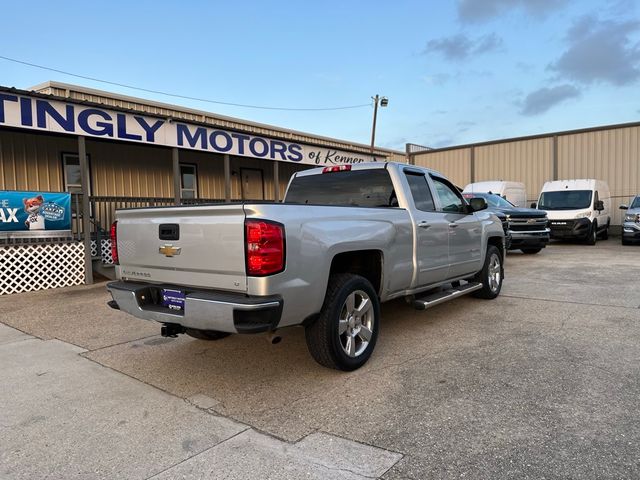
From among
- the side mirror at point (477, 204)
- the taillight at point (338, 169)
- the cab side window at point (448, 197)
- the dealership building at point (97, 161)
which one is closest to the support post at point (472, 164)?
the dealership building at point (97, 161)

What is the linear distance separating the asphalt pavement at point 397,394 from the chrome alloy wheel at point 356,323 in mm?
222

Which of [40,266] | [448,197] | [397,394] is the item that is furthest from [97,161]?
[397,394]

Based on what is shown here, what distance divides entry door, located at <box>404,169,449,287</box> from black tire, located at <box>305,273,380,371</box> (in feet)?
3.44

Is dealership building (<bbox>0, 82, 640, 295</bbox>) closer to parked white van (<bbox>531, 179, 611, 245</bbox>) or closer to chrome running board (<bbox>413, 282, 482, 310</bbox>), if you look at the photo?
parked white van (<bbox>531, 179, 611, 245</bbox>)

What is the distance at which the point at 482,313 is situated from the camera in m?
6.44

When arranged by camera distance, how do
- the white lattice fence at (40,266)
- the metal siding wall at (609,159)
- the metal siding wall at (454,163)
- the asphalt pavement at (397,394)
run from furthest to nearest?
1. the metal siding wall at (454,163)
2. the metal siding wall at (609,159)
3. the white lattice fence at (40,266)
4. the asphalt pavement at (397,394)

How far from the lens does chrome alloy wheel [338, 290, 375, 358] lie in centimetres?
422

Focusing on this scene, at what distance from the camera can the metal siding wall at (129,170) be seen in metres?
12.6

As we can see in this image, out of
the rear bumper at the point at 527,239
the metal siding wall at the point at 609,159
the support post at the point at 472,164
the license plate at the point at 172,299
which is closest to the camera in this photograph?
the license plate at the point at 172,299

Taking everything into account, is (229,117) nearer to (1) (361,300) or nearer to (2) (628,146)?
(1) (361,300)

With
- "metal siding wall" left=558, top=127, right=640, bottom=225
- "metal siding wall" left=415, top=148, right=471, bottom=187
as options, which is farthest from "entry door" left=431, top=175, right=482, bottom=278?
"metal siding wall" left=415, top=148, right=471, bottom=187

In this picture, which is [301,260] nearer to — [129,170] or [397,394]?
[397,394]

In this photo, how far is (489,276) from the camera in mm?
7137

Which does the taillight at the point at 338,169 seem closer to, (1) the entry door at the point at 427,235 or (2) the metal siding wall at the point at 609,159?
(1) the entry door at the point at 427,235
